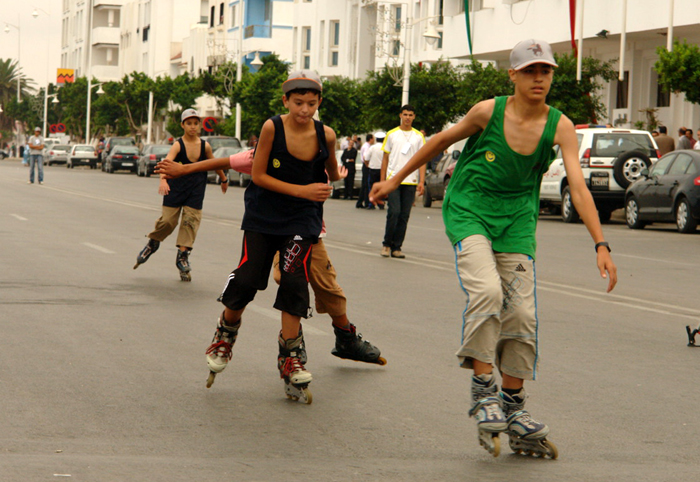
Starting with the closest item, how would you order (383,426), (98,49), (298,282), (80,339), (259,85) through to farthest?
(383,426)
(298,282)
(80,339)
(259,85)
(98,49)

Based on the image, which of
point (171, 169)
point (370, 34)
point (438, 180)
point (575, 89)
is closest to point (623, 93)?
point (575, 89)

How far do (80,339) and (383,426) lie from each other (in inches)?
128

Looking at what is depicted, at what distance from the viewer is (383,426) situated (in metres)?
5.94

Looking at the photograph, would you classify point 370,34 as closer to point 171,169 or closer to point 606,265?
point 171,169

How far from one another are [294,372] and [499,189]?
159 centimetres

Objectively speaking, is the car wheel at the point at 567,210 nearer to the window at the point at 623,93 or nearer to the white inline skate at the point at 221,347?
the window at the point at 623,93

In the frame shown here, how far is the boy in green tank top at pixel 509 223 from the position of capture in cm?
537

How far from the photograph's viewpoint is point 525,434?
5359mm

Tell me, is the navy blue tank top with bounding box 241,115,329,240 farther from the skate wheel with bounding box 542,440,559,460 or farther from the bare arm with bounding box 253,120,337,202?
the skate wheel with bounding box 542,440,559,460

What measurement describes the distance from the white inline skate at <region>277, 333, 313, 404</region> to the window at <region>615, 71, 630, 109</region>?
3322 cm

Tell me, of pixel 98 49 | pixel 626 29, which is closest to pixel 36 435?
pixel 626 29

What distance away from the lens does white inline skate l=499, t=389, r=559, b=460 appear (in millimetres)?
5355

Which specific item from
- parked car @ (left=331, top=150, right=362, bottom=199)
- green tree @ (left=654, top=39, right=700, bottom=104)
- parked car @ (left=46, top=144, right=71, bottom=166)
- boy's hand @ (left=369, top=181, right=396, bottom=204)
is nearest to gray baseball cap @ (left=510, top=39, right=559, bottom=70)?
boy's hand @ (left=369, top=181, right=396, bottom=204)

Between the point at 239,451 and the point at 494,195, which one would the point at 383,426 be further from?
the point at 494,195
